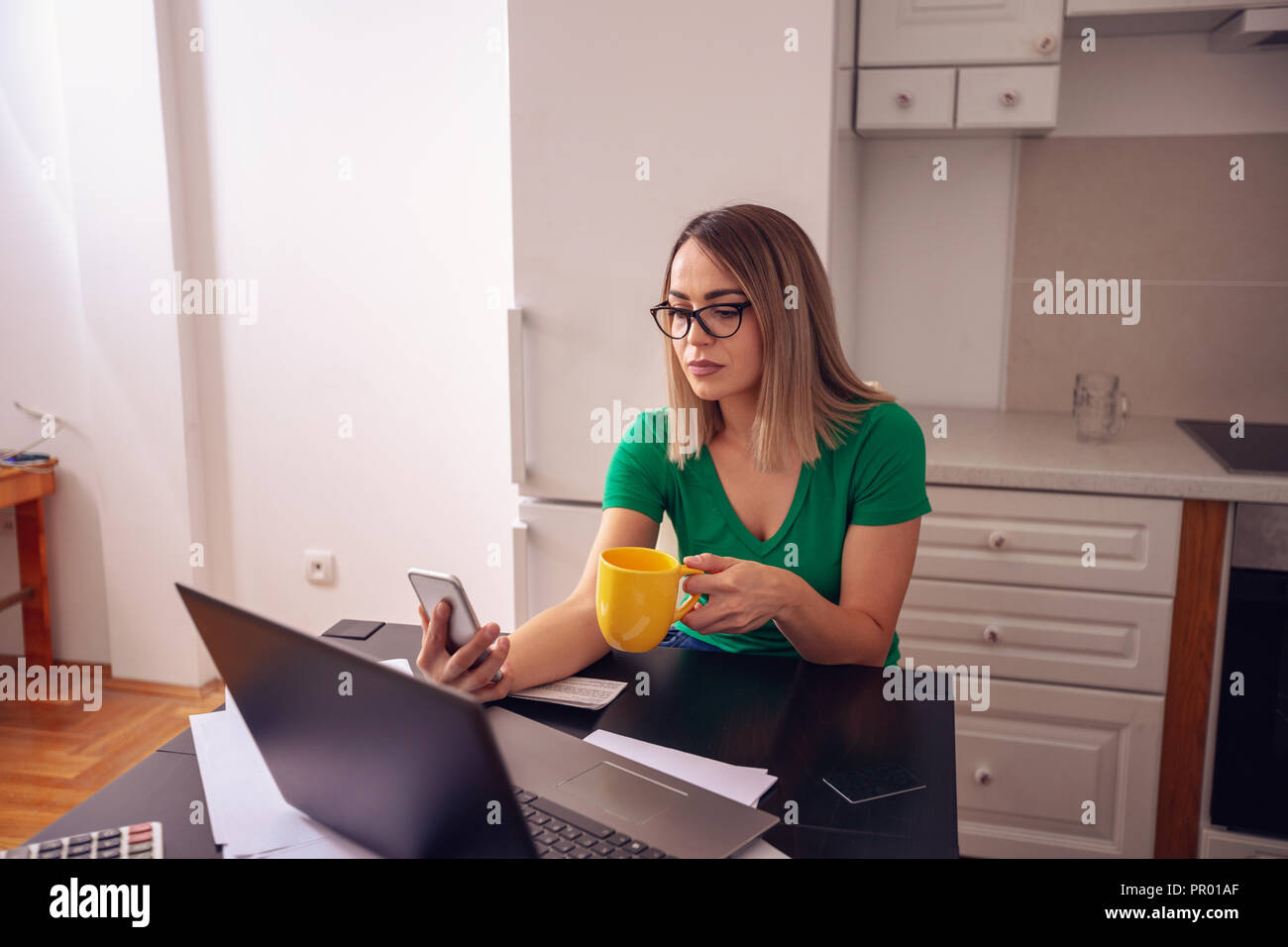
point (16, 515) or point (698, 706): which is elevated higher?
point (698, 706)

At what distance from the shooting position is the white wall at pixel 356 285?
2.65 m

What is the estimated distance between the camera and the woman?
1.35 m

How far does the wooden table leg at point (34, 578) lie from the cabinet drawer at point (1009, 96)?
8.81ft

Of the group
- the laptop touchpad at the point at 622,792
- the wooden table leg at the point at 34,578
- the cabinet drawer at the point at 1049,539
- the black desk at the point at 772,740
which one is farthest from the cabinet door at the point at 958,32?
the wooden table leg at the point at 34,578

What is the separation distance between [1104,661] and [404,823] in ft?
5.40

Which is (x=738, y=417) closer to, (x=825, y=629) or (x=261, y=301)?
(x=825, y=629)

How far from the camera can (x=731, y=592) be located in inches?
43.5

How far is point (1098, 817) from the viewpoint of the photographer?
201 centimetres

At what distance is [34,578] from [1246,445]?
3.16 metres

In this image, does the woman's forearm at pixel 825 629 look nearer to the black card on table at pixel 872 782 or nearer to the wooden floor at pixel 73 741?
the black card on table at pixel 872 782

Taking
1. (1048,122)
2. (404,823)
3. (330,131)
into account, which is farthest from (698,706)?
(330,131)

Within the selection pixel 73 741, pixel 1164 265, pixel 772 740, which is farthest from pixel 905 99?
pixel 73 741
